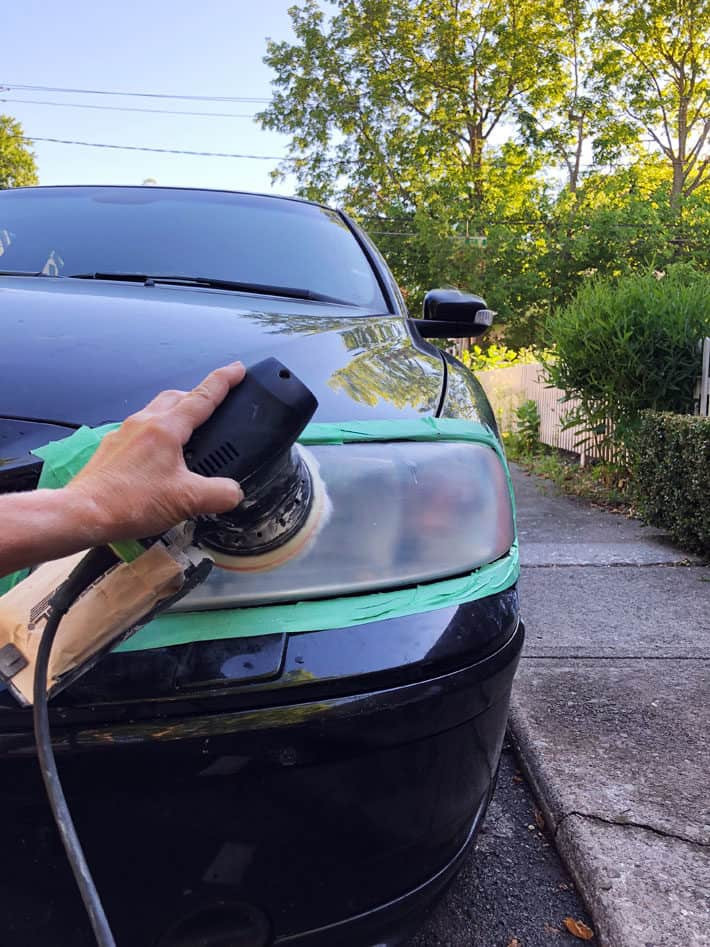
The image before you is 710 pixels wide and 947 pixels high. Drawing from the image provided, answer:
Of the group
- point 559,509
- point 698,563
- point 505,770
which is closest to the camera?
point 505,770

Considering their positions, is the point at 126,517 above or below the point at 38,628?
above

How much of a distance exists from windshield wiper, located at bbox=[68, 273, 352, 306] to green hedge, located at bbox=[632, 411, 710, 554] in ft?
10.2

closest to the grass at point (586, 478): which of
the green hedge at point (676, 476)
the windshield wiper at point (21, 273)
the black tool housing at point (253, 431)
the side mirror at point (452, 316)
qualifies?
the green hedge at point (676, 476)

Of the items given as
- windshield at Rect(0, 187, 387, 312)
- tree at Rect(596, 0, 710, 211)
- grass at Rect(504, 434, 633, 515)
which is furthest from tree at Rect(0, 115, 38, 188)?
windshield at Rect(0, 187, 387, 312)

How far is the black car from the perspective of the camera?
0.89m

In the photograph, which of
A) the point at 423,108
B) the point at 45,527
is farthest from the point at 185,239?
the point at 423,108

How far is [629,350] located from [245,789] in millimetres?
5732

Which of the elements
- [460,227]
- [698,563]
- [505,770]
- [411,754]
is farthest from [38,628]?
[460,227]

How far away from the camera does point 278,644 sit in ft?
3.10

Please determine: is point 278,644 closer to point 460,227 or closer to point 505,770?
point 505,770

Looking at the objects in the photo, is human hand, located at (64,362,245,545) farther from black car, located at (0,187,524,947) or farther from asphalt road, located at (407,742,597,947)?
asphalt road, located at (407,742,597,947)

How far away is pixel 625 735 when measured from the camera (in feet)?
7.11

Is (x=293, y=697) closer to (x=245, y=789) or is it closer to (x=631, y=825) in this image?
(x=245, y=789)

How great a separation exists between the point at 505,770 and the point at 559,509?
14.2ft
